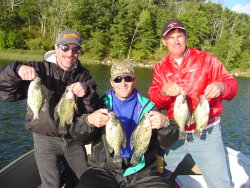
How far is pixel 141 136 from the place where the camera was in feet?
11.4

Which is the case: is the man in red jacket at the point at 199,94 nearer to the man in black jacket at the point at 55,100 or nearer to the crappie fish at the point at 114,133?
the crappie fish at the point at 114,133

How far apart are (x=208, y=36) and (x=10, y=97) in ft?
212

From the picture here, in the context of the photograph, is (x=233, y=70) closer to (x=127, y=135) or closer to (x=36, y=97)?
(x=127, y=135)

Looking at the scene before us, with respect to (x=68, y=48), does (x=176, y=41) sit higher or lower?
higher

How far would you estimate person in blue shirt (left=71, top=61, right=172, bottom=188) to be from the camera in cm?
361

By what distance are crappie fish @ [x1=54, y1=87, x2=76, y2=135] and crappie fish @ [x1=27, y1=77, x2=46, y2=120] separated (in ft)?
0.73

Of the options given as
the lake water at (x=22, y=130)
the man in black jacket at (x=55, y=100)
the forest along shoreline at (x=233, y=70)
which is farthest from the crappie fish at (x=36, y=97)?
the forest along shoreline at (x=233, y=70)

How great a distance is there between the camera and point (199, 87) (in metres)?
4.31

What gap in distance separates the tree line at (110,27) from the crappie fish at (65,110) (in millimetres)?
45083

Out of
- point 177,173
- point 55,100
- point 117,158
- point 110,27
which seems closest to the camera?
point 117,158

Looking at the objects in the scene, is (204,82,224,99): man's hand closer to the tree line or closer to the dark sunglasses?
the dark sunglasses

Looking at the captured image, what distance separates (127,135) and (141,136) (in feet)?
1.59

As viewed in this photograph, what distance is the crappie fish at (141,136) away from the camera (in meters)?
3.46

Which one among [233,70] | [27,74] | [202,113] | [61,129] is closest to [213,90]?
[202,113]
